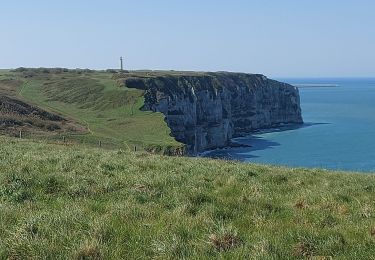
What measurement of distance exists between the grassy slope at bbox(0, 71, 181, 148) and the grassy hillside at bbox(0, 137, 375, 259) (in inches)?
2274

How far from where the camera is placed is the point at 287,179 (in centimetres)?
1538

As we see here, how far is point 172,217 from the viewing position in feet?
28.2

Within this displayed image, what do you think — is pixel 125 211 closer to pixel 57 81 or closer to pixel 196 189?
pixel 196 189

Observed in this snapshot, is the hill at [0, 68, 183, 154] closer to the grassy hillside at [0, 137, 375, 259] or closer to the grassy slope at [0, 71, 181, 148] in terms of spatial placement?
the grassy slope at [0, 71, 181, 148]

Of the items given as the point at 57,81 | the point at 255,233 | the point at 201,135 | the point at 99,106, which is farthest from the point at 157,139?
the point at 255,233

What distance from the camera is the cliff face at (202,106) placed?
13462cm

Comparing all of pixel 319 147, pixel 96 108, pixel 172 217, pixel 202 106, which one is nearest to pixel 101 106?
pixel 96 108

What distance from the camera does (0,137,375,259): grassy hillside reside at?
6824 mm

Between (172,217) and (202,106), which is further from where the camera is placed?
(202,106)

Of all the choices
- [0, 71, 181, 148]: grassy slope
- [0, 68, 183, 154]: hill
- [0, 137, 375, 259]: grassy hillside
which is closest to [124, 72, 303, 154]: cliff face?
[0, 71, 181, 148]: grassy slope

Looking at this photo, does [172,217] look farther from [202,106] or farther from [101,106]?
[202,106]

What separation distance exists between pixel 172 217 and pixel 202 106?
150 m

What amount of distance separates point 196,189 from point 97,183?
2478 mm

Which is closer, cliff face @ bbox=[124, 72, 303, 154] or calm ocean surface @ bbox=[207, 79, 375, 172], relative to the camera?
calm ocean surface @ bbox=[207, 79, 375, 172]
